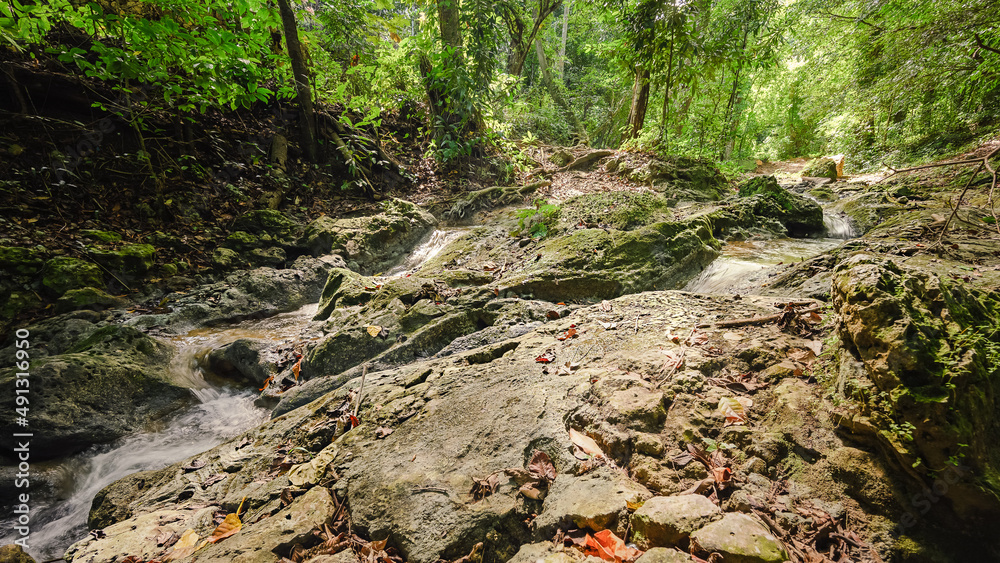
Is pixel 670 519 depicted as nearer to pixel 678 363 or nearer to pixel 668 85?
pixel 678 363

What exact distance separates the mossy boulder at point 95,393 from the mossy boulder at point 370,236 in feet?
11.1

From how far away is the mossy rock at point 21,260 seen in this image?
447 cm

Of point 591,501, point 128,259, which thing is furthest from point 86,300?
point 591,501

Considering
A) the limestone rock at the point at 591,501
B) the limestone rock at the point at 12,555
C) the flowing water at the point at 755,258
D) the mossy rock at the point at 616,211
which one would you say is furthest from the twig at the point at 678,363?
the limestone rock at the point at 12,555

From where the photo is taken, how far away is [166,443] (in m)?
3.58

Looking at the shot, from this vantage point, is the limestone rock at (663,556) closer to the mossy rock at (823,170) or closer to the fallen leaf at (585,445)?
the fallen leaf at (585,445)

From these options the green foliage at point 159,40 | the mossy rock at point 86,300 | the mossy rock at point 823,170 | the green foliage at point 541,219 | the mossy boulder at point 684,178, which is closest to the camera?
the green foliage at point 159,40

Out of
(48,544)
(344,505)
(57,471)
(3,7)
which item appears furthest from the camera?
(3,7)

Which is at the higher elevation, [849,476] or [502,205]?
[502,205]

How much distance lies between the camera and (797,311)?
244 cm

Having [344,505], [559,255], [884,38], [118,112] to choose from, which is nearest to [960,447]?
[344,505]

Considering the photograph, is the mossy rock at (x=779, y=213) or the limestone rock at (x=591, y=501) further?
the mossy rock at (x=779, y=213)

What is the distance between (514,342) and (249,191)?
24.5 ft

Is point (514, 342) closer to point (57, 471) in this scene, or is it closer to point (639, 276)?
point (639, 276)
